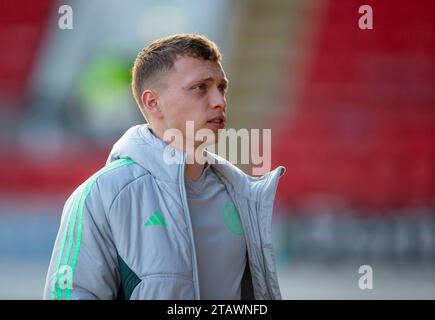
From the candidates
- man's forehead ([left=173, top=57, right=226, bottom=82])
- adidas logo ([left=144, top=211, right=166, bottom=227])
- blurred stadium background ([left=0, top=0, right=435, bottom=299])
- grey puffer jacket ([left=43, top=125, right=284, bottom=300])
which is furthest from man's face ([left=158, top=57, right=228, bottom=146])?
blurred stadium background ([left=0, top=0, right=435, bottom=299])

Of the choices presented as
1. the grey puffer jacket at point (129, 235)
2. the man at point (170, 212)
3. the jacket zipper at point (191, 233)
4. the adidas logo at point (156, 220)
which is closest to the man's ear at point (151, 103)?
the man at point (170, 212)

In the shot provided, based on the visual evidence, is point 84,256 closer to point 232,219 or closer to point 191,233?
point 191,233

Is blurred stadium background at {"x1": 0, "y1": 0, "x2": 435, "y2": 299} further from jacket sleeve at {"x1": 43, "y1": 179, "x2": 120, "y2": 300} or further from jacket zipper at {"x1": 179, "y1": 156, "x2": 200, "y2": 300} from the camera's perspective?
jacket sleeve at {"x1": 43, "y1": 179, "x2": 120, "y2": 300}

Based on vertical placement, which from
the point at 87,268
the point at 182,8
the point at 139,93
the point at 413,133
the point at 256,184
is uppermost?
the point at 182,8

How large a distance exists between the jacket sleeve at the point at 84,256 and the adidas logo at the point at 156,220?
11 cm

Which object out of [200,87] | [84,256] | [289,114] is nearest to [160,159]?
[200,87]

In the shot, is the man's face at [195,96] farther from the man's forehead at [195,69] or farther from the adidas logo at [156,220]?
the adidas logo at [156,220]

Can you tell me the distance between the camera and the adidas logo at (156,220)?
6.43 ft

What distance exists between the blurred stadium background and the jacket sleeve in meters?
4.24

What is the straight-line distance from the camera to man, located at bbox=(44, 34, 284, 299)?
190 centimetres

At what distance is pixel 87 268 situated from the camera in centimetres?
188

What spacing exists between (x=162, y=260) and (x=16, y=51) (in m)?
6.56
